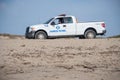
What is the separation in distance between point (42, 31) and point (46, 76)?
10.2 metres

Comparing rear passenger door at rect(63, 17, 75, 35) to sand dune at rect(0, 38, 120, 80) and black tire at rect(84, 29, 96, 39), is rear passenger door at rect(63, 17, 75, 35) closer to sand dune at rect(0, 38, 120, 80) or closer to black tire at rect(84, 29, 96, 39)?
black tire at rect(84, 29, 96, 39)

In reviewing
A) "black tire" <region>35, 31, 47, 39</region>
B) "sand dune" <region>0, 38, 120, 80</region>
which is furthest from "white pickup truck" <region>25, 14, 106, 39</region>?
"sand dune" <region>0, 38, 120, 80</region>

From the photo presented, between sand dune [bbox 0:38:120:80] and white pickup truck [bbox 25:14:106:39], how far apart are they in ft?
14.3

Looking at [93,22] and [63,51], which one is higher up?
[93,22]

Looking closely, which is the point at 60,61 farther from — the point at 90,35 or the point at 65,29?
the point at 90,35

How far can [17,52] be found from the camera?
12.3 meters

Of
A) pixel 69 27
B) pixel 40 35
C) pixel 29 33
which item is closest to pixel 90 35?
pixel 69 27

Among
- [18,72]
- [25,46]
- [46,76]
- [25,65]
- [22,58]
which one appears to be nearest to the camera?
[46,76]

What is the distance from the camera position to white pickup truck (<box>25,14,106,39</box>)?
61.9 feet

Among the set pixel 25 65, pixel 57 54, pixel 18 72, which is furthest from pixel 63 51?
pixel 18 72

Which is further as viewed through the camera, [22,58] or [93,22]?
[93,22]

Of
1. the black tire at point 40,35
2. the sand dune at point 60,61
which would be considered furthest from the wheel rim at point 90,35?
the sand dune at point 60,61

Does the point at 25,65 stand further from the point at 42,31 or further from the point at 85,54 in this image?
the point at 42,31

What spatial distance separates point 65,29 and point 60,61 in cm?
821
